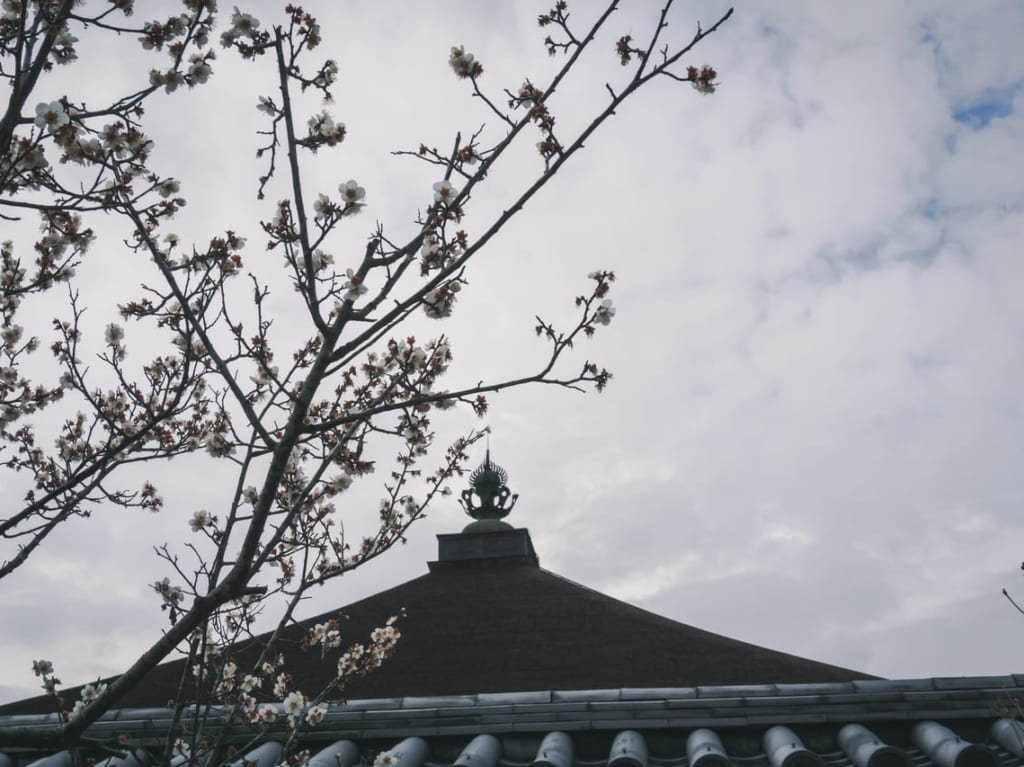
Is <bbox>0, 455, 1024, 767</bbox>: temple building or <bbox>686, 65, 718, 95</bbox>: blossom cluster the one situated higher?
<bbox>686, 65, 718, 95</bbox>: blossom cluster

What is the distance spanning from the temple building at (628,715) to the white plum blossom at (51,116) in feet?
9.72

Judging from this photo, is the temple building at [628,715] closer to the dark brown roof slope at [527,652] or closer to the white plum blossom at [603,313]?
the dark brown roof slope at [527,652]

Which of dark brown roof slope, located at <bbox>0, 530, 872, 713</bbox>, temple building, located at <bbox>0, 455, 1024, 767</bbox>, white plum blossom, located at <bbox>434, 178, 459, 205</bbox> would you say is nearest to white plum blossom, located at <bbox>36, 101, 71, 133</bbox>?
white plum blossom, located at <bbox>434, 178, 459, 205</bbox>

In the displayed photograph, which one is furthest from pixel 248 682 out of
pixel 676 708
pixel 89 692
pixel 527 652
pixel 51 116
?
pixel 527 652

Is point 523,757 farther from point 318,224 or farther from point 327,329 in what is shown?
point 318,224

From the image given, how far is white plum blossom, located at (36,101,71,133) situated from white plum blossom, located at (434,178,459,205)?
6.35 feet

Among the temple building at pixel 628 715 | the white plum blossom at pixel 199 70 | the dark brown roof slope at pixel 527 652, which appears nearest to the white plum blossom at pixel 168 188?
the white plum blossom at pixel 199 70

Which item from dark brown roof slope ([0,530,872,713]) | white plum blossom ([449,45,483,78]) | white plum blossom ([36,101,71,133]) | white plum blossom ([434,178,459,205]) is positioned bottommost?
dark brown roof slope ([0,530,872,713])

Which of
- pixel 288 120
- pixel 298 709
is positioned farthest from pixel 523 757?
pixel 288 120

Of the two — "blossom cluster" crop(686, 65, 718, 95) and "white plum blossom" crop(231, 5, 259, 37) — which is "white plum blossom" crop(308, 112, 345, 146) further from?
"blossom cluster" crop(686, 65, 718, 95)

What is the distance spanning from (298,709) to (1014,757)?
4.66 meters

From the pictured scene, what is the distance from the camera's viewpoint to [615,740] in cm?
579

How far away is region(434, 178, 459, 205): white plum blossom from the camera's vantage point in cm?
427

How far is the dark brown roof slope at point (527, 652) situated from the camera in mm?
8719
